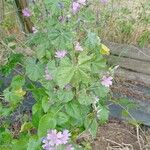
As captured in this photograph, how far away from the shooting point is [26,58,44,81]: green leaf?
2113mm

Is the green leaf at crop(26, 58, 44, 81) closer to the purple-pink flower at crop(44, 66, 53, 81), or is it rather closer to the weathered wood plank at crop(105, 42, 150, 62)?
the purple-pink flower at crop(44, 66, 53, 81)

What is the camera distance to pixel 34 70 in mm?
2131

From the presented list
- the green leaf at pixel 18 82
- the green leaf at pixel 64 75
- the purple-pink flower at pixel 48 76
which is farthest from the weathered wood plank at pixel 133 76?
the green leaf at pixel 64 75

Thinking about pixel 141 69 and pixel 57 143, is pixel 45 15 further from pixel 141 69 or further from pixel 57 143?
pixel 141 69

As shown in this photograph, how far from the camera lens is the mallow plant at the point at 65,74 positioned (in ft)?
6.29

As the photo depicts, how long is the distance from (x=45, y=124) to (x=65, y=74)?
0.27m

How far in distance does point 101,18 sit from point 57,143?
1.82 m

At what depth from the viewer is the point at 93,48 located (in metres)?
2.02

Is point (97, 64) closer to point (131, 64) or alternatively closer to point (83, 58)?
point (83, 58)

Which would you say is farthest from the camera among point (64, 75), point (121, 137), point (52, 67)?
point (121, 137)

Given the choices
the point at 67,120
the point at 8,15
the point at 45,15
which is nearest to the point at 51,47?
the point at 45,15

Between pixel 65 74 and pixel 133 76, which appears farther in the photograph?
pixel 133 76

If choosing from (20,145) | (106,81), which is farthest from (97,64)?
(20,145)

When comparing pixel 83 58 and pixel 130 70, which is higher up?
pixel 83 58
